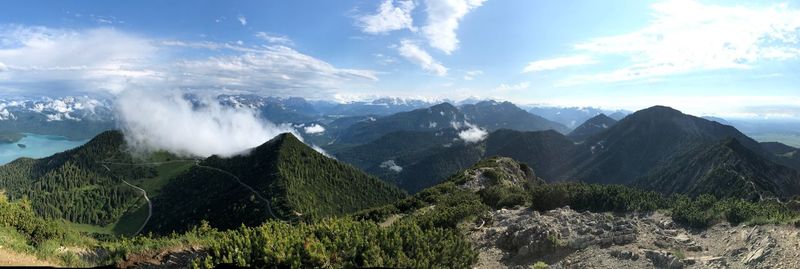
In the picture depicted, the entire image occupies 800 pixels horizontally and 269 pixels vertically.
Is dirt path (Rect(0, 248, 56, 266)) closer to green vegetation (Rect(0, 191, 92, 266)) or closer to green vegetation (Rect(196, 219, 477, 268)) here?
green vegetation (Rect(0, 191, 92, 266))

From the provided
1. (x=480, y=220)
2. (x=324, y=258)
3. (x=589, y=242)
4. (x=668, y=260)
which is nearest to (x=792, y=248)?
(x=668, y=260)

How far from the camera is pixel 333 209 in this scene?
191 metres

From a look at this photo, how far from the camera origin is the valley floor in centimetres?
2130

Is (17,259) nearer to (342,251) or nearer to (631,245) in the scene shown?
(342,251)

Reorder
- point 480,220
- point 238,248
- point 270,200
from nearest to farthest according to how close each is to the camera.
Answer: point 238,248 < point 480,220 < point 270,200

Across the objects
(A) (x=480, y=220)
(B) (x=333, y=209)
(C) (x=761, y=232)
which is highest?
(C) (x=761, y=232)

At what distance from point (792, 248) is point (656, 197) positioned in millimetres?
18687

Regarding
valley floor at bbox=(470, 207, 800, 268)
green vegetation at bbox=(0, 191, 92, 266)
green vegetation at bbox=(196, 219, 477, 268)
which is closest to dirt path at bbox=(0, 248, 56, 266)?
green vegetation at bbox=(0, 191, 92, 266)

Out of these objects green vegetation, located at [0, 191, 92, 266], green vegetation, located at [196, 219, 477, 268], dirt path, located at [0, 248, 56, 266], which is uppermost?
green vegetation, located at [196, 219, 477, 268]

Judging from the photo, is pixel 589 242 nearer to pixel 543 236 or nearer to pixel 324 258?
pixel 543 236

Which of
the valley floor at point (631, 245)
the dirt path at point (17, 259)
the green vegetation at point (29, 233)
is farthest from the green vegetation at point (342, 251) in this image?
the green vegetation at point (29, 233)

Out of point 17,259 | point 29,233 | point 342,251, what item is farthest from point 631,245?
point 29,233

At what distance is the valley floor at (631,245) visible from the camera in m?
21.3

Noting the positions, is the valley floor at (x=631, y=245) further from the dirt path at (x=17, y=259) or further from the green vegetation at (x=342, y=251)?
the dirt path at (x=17, y=259)
